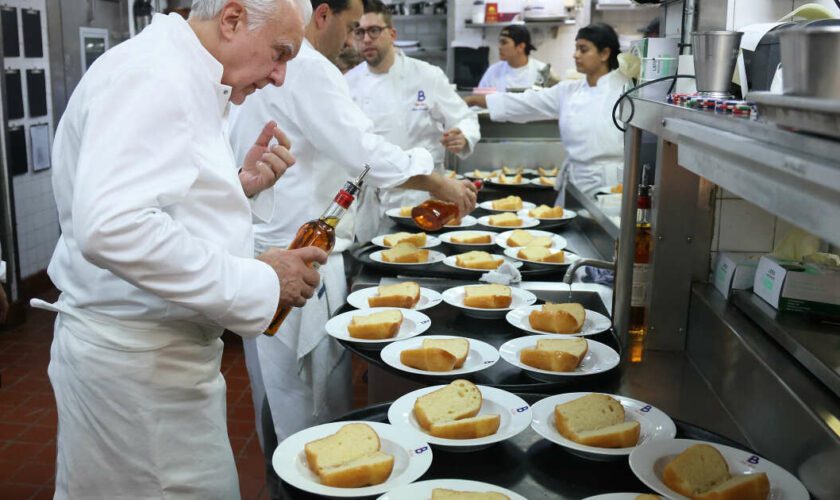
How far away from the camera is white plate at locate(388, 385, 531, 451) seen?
1.47 meters

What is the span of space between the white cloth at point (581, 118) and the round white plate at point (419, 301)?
195 centimetres

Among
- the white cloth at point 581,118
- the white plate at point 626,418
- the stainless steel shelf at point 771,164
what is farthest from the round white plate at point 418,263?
the stainless steel shelf at point 771,164

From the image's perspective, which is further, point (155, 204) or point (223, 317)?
point (223, 317)

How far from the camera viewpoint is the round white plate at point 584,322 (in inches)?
83.3

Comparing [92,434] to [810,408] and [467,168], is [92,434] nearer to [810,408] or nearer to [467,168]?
[810,408]

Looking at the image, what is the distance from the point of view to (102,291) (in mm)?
1659

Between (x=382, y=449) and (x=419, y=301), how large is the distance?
98cm

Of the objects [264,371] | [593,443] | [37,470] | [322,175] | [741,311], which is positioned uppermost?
[322,175]

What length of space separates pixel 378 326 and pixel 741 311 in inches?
34.7

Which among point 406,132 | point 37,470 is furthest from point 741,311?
point 406,132

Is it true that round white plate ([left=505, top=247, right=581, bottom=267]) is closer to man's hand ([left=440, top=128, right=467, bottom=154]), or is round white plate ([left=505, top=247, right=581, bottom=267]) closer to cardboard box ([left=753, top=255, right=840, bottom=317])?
cardboard box ([left=753, top=255, right=840, bottom=317])

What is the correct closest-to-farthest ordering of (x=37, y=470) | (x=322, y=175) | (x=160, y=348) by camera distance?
(x=160, y=348) → (x=322, y=175) → (x=37, y=470)

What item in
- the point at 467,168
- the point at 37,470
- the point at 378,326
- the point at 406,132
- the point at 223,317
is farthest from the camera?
the point at 467,168

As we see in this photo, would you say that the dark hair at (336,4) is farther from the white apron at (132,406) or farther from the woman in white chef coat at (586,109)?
the woman in white chef coat at (586,109)
